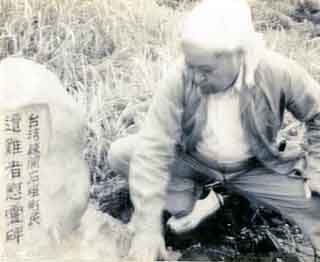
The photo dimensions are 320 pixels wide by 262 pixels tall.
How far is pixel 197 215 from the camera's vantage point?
3.32 metres

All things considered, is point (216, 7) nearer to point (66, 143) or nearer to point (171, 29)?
point (66, 143)

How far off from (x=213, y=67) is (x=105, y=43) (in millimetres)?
1759

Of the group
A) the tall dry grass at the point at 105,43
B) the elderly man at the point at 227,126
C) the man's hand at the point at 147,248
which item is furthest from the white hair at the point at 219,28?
the tall dry grass at the point at 105,43

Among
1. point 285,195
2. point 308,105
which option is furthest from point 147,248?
point 308,105

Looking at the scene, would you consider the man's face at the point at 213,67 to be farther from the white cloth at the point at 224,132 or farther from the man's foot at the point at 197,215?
the man's foot at the point at 197,215

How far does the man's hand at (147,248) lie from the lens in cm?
259

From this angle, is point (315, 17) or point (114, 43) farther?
point (315, 17)

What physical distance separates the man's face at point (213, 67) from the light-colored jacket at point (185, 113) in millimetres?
81

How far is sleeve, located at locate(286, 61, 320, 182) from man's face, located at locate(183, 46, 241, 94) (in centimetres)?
24

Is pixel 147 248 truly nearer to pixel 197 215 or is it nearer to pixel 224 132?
pixel 224 132

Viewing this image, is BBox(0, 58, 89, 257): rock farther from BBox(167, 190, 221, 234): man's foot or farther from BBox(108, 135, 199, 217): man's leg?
BBox(167, 190, 221, 234): man's foot

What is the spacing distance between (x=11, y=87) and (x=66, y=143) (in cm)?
30

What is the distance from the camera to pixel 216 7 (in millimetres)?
2486

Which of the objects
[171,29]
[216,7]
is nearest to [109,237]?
[216,7]
